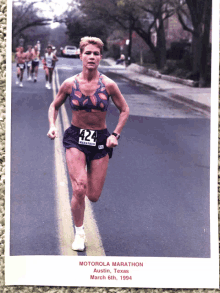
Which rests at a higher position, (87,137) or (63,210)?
(87,137)

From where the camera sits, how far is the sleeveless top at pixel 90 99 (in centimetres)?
411

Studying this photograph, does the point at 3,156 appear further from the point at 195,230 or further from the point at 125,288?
the point at 195,230

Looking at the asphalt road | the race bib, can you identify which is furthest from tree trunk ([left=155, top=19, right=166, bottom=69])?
the race bib

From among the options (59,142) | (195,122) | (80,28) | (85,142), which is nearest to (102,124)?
(85,142)

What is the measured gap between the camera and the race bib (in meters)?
4.17

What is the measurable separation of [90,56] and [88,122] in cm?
57

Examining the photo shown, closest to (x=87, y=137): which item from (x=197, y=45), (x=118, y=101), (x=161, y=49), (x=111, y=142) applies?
(x=111, y=142)

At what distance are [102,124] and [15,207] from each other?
126 cm

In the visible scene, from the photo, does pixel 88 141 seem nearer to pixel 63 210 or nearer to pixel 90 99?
pixel 90 99

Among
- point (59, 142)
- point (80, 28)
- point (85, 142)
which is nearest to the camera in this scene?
point (85, 142)

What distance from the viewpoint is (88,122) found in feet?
13.7

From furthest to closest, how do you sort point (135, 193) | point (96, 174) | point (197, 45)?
point (197, 45), point (135, 193), point (96, 174)

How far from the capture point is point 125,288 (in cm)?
418

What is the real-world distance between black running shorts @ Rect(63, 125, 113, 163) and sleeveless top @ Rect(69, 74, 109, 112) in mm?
202
